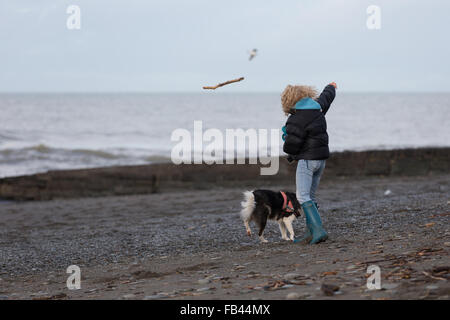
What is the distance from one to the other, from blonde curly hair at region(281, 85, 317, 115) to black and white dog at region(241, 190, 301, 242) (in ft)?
4.79

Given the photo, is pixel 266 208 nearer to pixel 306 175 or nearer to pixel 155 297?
pixel 306 175

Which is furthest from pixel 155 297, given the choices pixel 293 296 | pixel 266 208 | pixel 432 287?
pixel 266 208

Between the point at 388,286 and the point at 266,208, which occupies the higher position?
the point at 266,208

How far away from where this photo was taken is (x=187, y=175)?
19156mm

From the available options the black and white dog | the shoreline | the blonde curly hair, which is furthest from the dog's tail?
the shoreline

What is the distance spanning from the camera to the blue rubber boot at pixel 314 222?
7.18 metres

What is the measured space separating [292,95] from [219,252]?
2.55 meters

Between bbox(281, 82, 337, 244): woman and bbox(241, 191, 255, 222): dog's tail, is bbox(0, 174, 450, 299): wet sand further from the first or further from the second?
bbox(281, 82, 337, 244): woman

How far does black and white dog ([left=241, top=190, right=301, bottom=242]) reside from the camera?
7.88 m

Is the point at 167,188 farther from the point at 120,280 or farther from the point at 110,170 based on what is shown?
the point at 120,280

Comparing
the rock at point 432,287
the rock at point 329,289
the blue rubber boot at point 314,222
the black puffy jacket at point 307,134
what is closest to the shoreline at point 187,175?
the blue rubber boot at point 314,222

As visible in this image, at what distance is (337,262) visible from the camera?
6.00m
